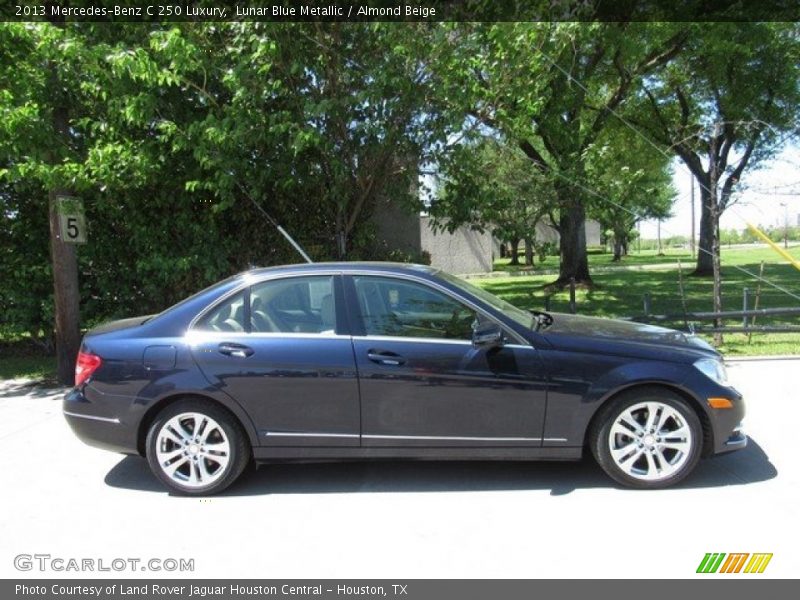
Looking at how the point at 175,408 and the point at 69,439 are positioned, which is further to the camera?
the point at 69,439

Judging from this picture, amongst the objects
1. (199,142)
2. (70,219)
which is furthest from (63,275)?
(199,142)

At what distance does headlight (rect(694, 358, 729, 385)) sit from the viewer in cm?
431

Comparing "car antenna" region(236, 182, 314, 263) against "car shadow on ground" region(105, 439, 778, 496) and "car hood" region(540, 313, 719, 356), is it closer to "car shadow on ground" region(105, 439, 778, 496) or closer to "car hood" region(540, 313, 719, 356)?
"car shadow on ground" region(105, 439, 778, 496)

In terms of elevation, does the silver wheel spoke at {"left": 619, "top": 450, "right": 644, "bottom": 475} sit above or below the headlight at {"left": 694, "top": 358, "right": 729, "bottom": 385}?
below

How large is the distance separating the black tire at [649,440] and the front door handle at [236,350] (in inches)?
95.3

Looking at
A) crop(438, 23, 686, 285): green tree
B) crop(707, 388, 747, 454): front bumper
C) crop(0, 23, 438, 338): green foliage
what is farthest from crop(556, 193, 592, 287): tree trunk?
crop(707, 388, 747, 454): front bumper

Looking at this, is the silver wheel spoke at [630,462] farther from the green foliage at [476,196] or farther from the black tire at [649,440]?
the green foliage at [476,196]

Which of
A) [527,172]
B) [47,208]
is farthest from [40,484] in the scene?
[527,172]

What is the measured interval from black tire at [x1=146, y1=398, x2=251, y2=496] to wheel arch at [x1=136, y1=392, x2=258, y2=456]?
0.02 meters

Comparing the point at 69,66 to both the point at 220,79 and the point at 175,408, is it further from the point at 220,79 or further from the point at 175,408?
the point at 175,408

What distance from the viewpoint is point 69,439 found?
6016mm

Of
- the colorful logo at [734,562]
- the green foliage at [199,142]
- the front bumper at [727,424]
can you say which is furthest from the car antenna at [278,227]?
the colorful logo at [734,562]

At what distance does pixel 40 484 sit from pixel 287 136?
4835 mm

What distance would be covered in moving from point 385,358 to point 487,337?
0.70 m
